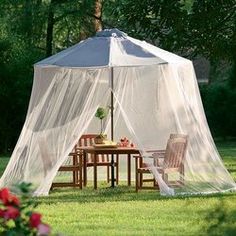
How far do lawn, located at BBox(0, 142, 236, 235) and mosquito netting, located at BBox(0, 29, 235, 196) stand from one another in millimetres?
568

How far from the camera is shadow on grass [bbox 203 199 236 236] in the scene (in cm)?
523

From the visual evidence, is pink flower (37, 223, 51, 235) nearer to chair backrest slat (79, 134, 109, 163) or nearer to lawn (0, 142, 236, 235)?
lawn (0, 142, 236, 235)

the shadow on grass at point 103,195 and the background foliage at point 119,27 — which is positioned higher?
the background foliage at point 119,27

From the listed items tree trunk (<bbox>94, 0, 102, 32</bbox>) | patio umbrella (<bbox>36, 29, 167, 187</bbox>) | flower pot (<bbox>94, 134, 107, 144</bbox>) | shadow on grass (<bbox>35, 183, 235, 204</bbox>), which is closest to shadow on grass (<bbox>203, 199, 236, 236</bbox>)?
shadow on grass (<bbox>35, 183, 235, 204</bbox>)

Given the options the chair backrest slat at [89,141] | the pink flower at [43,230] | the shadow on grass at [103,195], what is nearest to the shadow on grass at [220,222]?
the pink flower at [43,230]

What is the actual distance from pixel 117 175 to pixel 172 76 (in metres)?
2.18

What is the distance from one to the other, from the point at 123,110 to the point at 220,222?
9.01 m

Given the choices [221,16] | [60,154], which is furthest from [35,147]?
[221,16]

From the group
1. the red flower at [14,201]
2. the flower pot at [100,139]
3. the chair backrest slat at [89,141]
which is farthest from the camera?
the chair backrest slat at [89,141]

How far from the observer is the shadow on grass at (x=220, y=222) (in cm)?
523

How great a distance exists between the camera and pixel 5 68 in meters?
24.7

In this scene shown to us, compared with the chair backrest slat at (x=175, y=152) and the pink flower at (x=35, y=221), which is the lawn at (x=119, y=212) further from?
the pink flower at (x=35, y=221)

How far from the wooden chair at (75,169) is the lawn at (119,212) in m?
0.15

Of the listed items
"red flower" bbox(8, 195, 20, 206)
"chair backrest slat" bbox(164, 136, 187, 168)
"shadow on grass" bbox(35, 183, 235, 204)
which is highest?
"red flower" bbox(8, 195, 20, 206)
